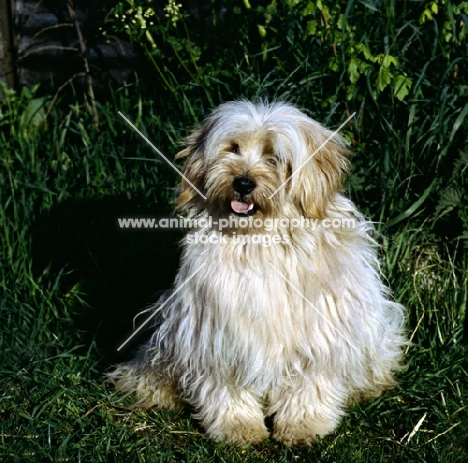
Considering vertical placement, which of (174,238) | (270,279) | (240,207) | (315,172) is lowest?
(174,238)

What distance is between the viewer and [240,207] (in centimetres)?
319

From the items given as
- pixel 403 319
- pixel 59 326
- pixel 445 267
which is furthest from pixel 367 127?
pixel 59 326

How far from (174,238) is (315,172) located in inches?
54.8

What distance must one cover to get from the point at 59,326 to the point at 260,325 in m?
1.36

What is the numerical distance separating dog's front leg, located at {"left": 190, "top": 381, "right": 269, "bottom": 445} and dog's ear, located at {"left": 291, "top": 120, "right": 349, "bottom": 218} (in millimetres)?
829

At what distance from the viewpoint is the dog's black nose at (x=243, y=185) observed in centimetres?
313

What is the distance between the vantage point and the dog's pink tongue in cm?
318

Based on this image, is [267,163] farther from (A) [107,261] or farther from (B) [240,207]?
(A) [107,261]

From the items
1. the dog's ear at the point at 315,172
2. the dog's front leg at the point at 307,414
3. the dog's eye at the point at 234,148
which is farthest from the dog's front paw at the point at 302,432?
the dog's eye at the point at 234,148

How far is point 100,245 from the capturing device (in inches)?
180

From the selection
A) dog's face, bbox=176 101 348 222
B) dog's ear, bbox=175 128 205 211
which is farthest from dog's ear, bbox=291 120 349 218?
dog's ear, bbox=175 128 205 211

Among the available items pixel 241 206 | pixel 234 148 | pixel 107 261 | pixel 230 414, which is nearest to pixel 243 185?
pixel 241 206

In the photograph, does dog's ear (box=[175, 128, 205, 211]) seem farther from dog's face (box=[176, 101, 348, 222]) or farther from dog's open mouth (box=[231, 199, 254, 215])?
dog's open mouth (box=[231, 199, 254, 215])

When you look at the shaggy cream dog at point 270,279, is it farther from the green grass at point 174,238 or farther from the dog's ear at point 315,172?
the green grass at point 174,238
